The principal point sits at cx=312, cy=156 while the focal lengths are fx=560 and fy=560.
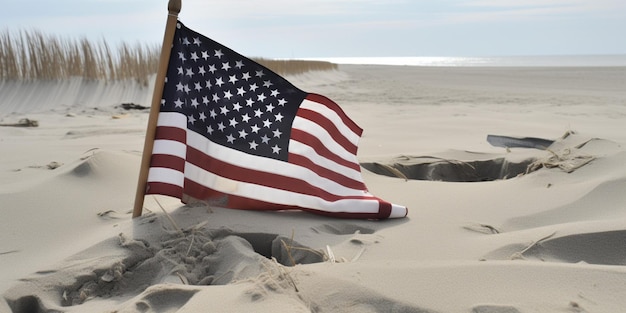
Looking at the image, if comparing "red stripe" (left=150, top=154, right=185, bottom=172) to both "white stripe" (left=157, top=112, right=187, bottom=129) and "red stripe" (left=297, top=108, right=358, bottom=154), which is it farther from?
"red stripe" (left=297, top=108, right=358, bottom=154)

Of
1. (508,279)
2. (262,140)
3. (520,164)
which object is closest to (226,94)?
(262,140)

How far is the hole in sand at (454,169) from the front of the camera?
149 inches

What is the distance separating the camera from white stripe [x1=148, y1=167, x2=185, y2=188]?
2406mm

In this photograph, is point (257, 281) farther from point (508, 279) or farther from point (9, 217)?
point (9, 217)

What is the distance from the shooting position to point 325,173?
269cm

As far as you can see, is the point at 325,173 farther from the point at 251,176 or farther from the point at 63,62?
the point at 63,62

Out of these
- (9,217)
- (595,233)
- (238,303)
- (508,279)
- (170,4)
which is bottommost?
(9,217)

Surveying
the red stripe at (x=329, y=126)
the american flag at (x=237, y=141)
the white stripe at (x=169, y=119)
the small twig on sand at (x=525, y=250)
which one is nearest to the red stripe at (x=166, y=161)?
the american flag at (x=237, y=141)

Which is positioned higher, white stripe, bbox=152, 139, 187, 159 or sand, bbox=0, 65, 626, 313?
white stripe, bbox=152, 139, 187, 159

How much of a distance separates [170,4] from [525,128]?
14.0 ft

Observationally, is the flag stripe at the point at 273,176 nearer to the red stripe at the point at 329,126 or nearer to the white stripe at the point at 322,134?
the white stripe at the point at 322,134

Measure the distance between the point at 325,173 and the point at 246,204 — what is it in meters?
0.42

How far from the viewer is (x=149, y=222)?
2.34 m

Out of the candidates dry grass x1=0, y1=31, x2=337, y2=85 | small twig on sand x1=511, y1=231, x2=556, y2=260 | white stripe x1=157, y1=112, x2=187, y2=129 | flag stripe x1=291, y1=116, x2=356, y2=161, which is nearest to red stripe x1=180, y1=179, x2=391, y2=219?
white stripe x1=157, y1=112, x2=187, y2=129
